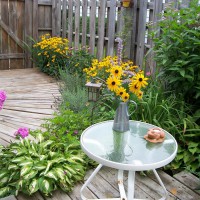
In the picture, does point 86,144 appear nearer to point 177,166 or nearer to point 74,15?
point 177,166

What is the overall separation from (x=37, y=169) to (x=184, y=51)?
1802 millimetres

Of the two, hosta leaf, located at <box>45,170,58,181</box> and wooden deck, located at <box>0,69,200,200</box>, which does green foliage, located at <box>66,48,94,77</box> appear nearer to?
wooden deck, located at <box>0,69,200,200</box>

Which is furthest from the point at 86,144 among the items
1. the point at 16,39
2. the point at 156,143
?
the point at 16,39

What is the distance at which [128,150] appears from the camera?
70.7 inches

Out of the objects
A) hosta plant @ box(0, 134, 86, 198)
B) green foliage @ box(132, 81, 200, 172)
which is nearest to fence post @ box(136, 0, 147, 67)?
green foliage @ box(132, 81, 200, 172)

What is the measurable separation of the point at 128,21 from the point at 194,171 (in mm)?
2720

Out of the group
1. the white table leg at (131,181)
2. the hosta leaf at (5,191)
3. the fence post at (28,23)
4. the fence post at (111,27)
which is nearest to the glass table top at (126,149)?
the white table leg at (131,181)

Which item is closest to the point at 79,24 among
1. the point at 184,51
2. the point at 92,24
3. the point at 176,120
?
the point at 92,24

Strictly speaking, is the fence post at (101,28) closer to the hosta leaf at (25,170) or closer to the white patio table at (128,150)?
the white patio table at (128,150)

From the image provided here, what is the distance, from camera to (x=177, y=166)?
2.52 metres

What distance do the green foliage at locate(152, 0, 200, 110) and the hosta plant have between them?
128 centimetres

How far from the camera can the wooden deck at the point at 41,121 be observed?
2.19 metres

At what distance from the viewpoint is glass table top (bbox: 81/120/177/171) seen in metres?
1.63

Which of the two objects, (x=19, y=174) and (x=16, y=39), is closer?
(x=19, y=174)
